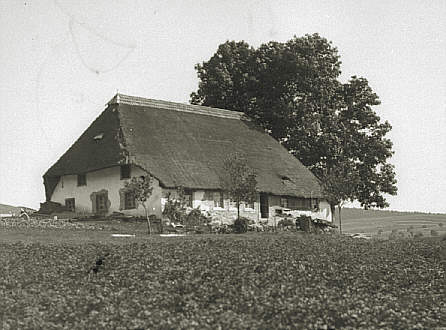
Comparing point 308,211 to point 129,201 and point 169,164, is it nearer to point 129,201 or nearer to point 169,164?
point 169,164

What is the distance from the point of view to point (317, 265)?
25.2 meters

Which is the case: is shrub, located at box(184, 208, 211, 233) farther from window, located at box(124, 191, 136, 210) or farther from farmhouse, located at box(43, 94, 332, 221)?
window, located at box(124, 191, 136, 210)

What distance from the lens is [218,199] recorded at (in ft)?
169

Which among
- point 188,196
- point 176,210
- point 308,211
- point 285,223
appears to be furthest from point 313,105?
point 176,210

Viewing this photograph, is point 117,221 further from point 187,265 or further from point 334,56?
point 334,56

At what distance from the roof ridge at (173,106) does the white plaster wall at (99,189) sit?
21.0 feet

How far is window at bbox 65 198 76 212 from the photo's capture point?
5384cm

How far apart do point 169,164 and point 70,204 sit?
947 cm

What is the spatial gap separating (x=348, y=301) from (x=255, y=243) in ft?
42.4

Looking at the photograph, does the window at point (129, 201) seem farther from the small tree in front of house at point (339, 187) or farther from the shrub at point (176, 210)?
the small tree in front of house at point (339, 187)

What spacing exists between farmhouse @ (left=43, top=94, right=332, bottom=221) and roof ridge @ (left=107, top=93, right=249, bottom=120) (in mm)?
97

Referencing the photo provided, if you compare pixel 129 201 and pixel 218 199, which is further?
pixel 218 199

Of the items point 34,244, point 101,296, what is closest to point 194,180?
point 34,244

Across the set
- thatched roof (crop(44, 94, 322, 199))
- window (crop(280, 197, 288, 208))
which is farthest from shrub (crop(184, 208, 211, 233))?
window (crop(280, 197, 288, 208))
